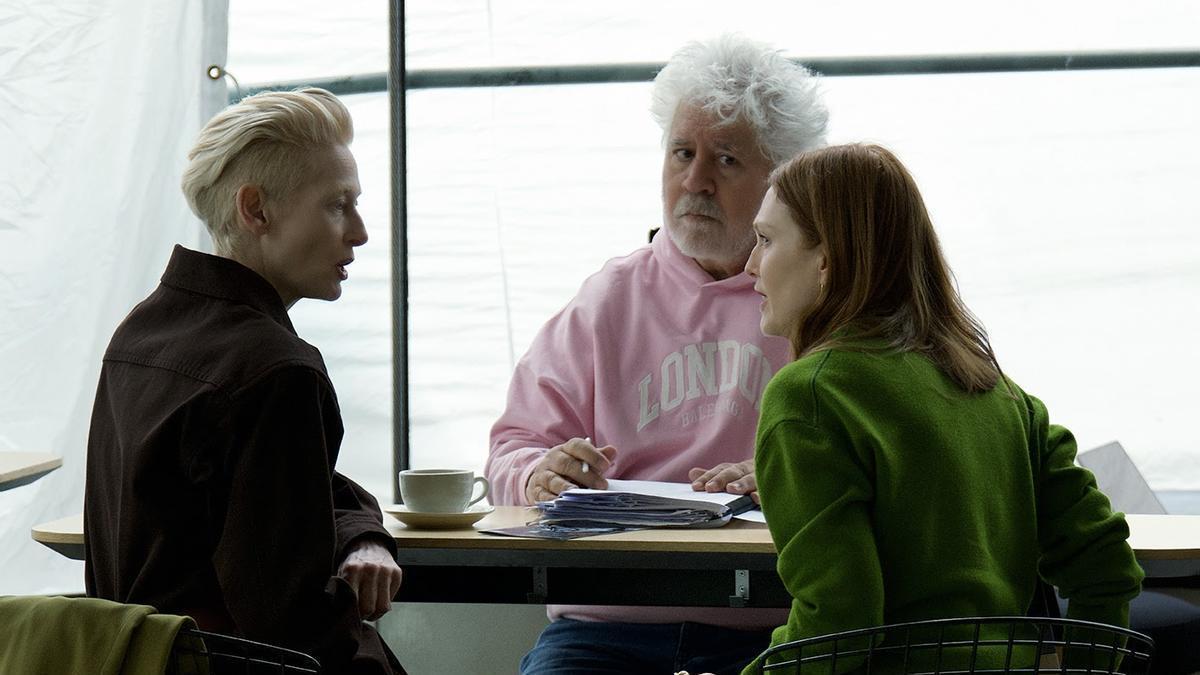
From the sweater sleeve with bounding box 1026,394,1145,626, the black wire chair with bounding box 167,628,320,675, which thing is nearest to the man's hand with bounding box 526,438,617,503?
the sweater sleeve with bounding box 1026,394,1145,626

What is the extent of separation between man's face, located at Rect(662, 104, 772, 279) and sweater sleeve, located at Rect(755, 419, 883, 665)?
1.08m

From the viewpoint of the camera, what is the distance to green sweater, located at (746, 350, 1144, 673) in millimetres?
1323

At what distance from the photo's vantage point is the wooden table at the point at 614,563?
1.74 meters

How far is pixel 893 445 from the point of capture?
1379 millimetres

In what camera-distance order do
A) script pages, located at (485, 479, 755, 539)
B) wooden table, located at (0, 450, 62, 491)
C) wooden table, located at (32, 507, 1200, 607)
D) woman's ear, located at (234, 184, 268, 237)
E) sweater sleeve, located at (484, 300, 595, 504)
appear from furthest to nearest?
sweater sleeve, located at (484, 300, 595, 504), wooden table, located at (0, 450, 62, 491), script pages, located at (485, 479, 755, 539), wooden table, located at (32, 507, 1200, 607), woman's ear, located at (234, 184, 268, 237)

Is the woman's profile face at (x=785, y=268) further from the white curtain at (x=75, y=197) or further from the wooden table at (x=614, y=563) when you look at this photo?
the white curtain at (x=75, y=197)

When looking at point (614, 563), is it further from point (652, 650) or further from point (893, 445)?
point (893, 445)

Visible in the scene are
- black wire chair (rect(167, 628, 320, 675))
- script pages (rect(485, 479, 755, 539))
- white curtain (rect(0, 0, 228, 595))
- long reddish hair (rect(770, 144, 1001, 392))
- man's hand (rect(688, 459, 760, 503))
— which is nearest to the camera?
black wire chair (rect(167, 628, 320, 675))

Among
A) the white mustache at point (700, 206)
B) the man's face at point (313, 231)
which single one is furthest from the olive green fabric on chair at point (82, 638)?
the white mustache at point (700, 206)

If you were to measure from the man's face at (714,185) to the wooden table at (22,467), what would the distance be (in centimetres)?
122

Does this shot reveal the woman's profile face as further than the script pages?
No

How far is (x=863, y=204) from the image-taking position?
1.53 metres

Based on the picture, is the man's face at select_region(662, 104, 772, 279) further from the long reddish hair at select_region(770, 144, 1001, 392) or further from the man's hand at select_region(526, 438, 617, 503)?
the long reddish hair at select_region(770, 144, 1001, 392)

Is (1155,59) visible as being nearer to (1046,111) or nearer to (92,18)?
(1046,111)
